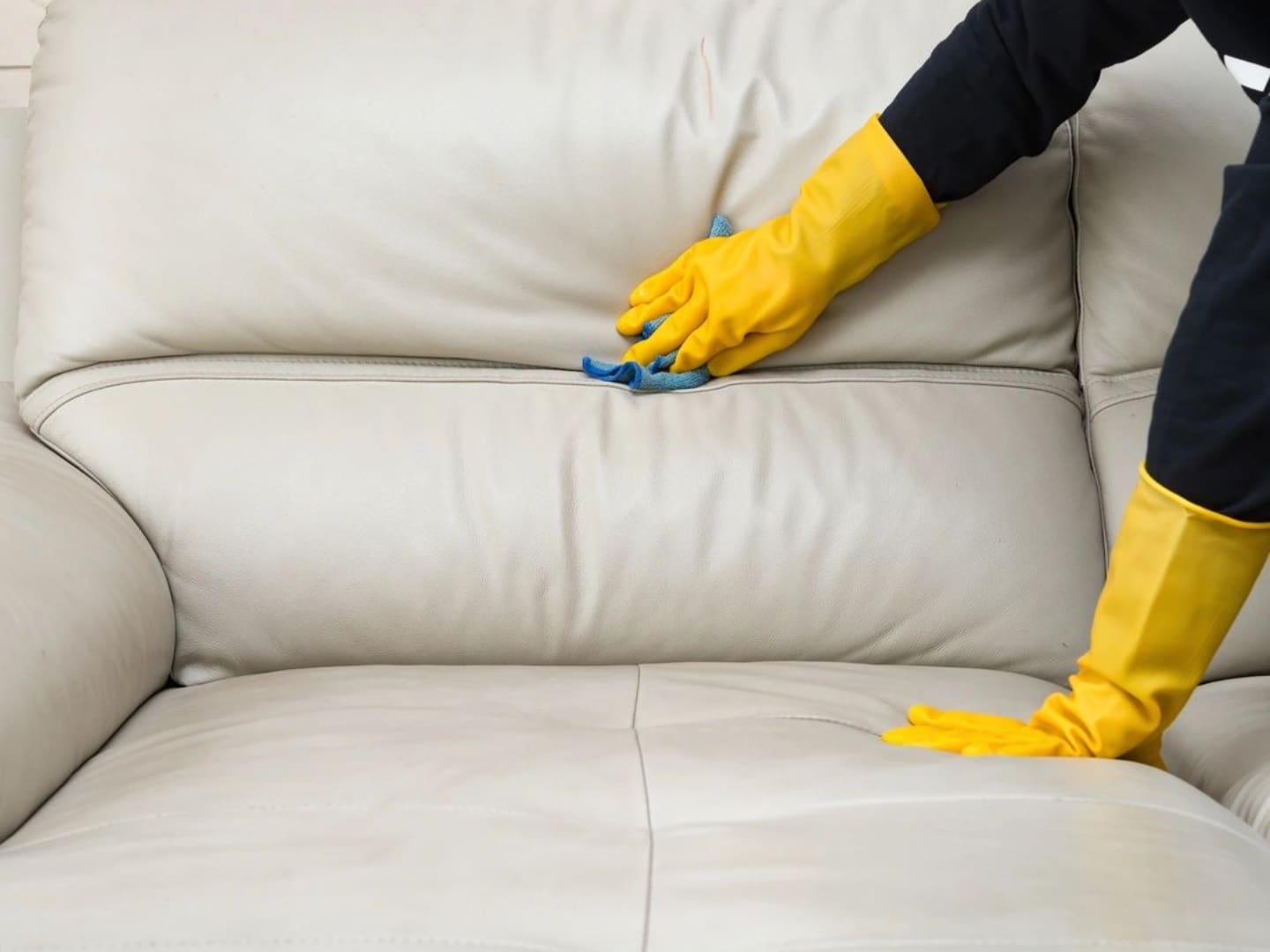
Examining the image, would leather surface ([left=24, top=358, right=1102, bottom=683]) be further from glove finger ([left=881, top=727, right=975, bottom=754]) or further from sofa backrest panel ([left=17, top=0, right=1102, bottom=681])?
glove finger ([left=881, top=727, right=975, bottom=754])

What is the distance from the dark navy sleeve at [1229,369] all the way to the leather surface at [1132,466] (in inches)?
12.9

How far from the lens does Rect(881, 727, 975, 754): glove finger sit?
0.96 meters

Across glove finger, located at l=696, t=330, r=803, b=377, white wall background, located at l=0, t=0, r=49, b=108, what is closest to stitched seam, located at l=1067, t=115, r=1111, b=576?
glove finger, located at l=696, t=330, r=803, b=377

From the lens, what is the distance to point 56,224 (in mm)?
1240

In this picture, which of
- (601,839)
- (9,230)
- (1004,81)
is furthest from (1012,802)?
(9,230)

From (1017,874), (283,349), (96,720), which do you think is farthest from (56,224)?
(1017,874)

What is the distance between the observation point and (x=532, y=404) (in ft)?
4.06

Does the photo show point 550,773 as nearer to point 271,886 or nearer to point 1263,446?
point 271,886

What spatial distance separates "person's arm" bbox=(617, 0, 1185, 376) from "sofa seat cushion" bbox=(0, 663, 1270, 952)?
358 millimetres

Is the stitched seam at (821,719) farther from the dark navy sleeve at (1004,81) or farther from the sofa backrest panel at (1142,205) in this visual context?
the dark navy sleeve at (1004,81)

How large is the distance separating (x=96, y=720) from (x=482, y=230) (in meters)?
0.55

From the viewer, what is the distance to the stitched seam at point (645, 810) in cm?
70

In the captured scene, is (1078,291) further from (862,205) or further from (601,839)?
(601,839)

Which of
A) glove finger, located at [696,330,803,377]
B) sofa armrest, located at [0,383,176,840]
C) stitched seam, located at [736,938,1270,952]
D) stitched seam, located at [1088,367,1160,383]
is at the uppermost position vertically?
stitched seam, located at [1088,367,1160,383]
